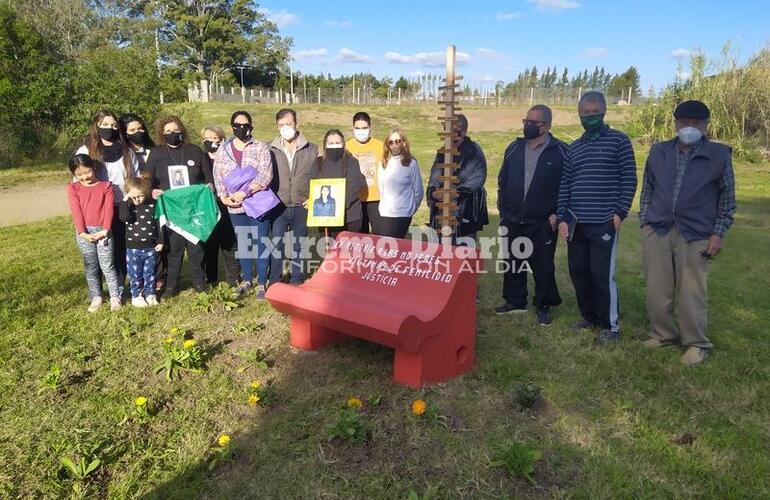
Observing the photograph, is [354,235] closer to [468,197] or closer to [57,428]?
[468,197]

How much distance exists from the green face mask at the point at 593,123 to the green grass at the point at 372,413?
5.85 ft

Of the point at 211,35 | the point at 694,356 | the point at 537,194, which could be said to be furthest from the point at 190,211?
the point at 211,35

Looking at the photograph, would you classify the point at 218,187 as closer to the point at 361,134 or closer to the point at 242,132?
the point at 242,132

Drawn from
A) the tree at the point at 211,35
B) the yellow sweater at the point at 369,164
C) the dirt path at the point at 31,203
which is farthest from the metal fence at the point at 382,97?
the yellow sweater at the point at 369,164

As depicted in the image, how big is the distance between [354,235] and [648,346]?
2658mm

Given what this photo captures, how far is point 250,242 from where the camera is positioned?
18.4 feet

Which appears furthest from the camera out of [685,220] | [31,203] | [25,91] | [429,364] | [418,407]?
[25,91]

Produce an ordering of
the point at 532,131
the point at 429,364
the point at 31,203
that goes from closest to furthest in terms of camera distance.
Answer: the point at 429,364 < the point at 532,131 < the point at 31,203

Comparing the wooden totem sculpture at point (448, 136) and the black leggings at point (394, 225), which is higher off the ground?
the wooden totem sculpture at point (448, 136)

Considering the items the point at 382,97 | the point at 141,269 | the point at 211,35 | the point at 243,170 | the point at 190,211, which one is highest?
the point at 211,35

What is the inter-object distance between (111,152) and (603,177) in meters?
4.53

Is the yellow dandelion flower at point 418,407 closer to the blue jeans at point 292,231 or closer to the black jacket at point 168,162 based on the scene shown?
the blue jeans at point 292,231

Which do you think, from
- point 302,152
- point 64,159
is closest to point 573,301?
point 302,152

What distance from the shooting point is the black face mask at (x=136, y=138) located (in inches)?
210
